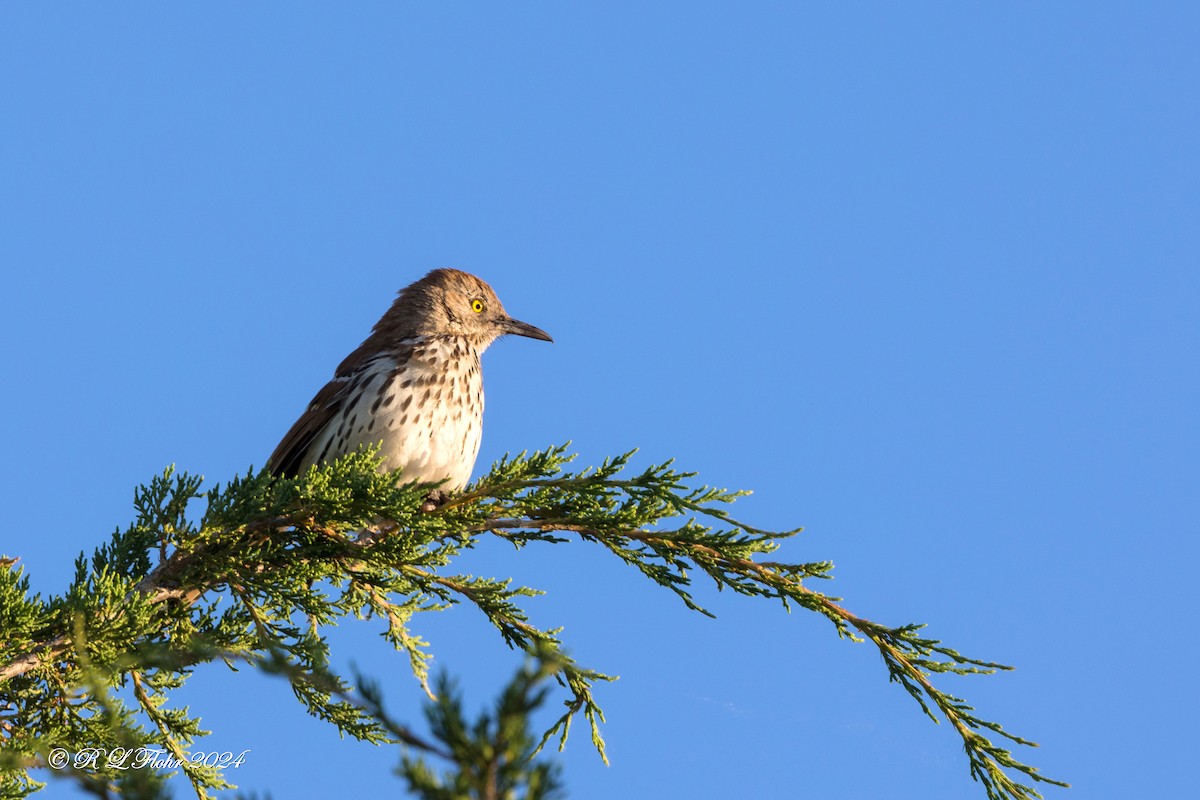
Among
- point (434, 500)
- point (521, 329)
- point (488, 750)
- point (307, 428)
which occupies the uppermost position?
point (521, 329)

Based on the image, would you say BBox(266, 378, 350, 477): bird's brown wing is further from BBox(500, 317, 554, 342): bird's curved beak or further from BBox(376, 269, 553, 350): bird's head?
BBox(500, 317, 554, 342): bird's curved beak

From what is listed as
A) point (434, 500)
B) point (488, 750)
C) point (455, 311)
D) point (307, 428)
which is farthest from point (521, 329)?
point (488, 750)

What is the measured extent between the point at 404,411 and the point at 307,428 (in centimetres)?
68

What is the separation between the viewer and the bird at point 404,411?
5938 millimetres

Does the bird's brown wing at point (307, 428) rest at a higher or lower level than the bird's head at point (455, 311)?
lower

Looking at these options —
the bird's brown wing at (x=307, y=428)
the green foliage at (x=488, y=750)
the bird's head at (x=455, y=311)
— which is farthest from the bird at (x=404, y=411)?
the green foliage at (x=488, y=750)

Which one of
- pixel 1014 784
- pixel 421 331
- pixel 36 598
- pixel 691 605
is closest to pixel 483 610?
pixel 691 605

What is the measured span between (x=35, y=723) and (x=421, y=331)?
10.8 ft

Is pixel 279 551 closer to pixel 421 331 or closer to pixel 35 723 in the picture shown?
pixel 35 723

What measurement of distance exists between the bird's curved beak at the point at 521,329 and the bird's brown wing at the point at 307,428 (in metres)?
1.37

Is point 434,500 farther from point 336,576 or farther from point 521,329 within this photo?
point 521,329

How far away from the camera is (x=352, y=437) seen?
5973 mm

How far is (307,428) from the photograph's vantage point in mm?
6359

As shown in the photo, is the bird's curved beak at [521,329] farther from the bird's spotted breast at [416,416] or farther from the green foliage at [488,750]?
the green foliage at [488,750]
